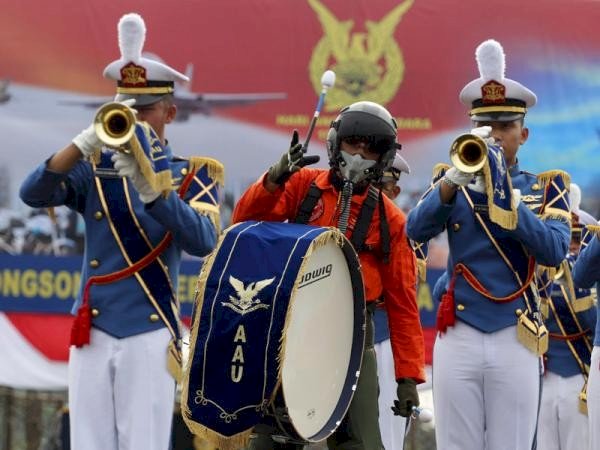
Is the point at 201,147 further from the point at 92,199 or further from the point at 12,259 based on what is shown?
the point at 92,199

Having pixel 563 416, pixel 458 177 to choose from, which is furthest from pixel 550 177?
pixel 563 416

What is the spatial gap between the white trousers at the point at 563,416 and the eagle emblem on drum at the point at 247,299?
5.18m

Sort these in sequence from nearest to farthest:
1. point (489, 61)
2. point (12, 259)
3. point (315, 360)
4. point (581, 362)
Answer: point (315, 360) < point (489, 61) < point (581, 362) < point (12, 259)

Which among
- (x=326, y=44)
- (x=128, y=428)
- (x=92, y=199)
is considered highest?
(x=326, y=44)

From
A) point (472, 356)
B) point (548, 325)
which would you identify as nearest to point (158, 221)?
point (472, 356)

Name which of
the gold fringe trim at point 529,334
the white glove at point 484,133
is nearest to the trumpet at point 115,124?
the white glove at point 484,133

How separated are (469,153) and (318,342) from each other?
4.38 feet

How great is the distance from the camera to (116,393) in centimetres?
681

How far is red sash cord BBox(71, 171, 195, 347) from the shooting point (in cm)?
679

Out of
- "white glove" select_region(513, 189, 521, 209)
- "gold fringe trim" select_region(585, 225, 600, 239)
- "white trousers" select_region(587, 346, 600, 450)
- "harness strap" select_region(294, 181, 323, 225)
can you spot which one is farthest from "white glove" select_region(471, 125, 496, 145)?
"white trousers" select_region(587, 346, 600, 450)

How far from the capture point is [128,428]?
6.77m

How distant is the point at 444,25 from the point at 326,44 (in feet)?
3.01

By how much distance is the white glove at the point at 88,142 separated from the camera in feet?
20.8

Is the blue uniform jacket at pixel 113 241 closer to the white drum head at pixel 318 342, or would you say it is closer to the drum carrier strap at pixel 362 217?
the drum carrier strap at pixel 362 217
